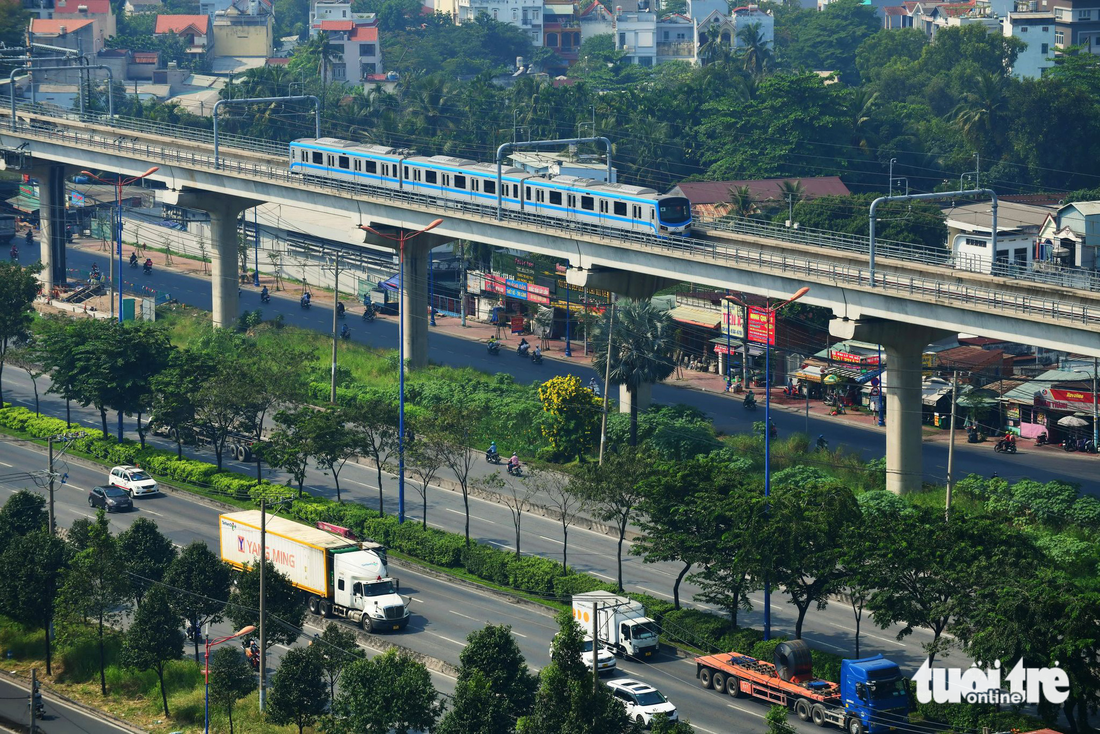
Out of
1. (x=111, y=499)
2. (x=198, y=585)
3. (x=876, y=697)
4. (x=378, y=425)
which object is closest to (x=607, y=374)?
(x=378, y=425)

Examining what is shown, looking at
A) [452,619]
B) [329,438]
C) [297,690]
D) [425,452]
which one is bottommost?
[452,619]

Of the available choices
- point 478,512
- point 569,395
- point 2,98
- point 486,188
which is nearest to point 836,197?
point 486,188

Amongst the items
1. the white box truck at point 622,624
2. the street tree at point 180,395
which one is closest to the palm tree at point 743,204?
the street tree at point 180,395

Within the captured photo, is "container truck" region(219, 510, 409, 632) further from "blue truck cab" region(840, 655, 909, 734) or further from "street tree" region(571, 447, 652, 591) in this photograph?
"blue truck cab" region(840, 655, 909, 734)

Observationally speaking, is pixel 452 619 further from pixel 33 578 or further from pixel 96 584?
pixel 33 578

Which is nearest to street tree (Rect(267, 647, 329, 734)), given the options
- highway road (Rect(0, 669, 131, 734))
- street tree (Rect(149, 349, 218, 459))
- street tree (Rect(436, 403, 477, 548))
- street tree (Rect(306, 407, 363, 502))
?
highway road (Rect(0, 669, 131, 734))

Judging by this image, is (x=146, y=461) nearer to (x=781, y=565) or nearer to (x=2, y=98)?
(x=781, y=565)
